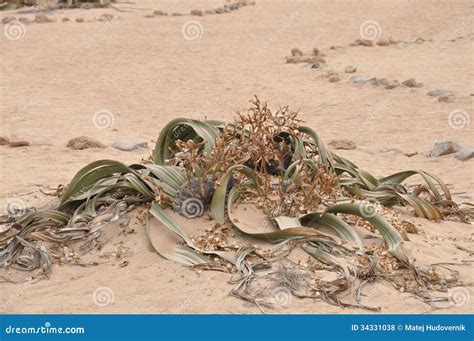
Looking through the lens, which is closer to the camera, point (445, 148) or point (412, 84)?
point (445, 148)

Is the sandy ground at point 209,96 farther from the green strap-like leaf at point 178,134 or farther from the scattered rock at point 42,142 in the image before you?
the green strap-like leaf at point 178,134

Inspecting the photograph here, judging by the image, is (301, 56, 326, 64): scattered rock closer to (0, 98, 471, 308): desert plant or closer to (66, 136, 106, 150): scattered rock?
(66, 136, 106, 150): scattered rock

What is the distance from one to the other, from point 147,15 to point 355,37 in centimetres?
452

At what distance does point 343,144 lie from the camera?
824 cm

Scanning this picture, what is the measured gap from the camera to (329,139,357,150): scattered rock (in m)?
8.20

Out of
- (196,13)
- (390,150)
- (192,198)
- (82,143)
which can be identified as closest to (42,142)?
(82,143)

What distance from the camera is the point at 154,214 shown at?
436 centimetres

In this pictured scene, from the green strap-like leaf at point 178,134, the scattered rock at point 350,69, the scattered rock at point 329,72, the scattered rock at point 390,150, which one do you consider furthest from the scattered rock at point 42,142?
the scattered rock at point 350,69

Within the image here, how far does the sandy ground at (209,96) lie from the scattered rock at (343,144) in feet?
0.45

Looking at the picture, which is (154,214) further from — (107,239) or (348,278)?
(348,278)

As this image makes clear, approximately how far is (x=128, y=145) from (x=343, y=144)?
218 cm

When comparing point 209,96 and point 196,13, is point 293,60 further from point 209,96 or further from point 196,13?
point 196,13

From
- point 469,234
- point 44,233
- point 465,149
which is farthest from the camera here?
point 465,149

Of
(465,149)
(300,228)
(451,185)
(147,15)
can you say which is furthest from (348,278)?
(147,15)
